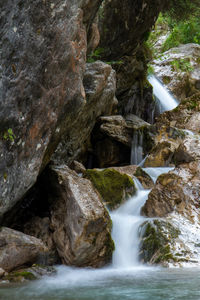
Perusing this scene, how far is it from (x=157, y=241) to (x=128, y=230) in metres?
0.83

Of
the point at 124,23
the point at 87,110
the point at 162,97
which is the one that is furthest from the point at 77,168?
the point at 162,97

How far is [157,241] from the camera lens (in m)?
5.42

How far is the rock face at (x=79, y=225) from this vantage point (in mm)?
4934

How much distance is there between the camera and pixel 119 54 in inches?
439

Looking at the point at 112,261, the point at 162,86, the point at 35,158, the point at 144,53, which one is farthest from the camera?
the point at 162,86

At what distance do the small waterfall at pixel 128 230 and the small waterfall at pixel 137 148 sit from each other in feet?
9.29

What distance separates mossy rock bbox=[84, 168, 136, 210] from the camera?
7281 mm

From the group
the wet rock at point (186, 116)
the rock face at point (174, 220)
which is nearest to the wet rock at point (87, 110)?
the rock face at point (174, 220)

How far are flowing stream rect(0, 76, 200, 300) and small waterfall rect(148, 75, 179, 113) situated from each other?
9.36 metres

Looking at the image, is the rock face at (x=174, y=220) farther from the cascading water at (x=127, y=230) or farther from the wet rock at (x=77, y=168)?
the wet rock at (x=77, y=168)

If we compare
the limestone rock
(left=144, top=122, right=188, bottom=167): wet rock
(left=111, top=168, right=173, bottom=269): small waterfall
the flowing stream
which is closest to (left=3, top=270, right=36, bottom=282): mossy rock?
the flowing stream

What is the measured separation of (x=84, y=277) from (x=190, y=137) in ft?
19.7

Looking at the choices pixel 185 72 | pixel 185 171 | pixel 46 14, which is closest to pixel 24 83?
pixel 46 14

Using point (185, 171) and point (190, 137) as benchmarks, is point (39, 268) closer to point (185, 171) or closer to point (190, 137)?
point (185, 171)
